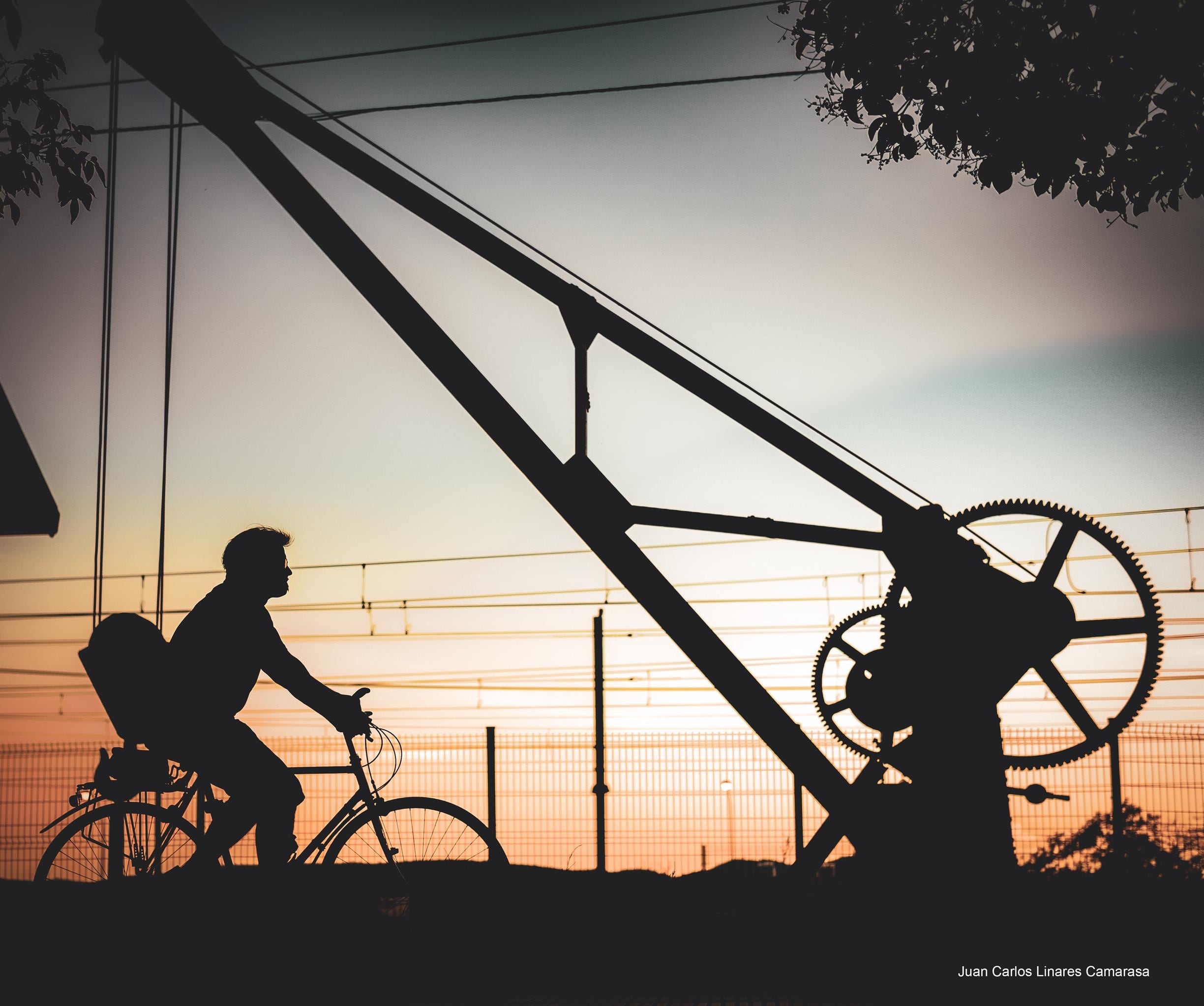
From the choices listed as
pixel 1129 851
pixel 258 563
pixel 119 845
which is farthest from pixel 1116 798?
pixel 119 845

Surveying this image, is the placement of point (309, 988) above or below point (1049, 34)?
below

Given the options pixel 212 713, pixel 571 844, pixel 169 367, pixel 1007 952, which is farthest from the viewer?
→ pixel 571 844

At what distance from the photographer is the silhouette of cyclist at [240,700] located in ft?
13.7

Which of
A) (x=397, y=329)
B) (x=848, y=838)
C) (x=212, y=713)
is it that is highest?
(x=397, y=329)

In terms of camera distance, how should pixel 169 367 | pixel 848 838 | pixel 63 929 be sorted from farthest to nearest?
1. pixel 169 367
2. pixel 63 929
3. pixel 848 838

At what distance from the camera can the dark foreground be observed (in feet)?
12.0

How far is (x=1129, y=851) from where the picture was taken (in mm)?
7180

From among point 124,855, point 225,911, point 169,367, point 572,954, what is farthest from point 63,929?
point 169,367

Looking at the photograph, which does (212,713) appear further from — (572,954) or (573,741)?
(573,741)

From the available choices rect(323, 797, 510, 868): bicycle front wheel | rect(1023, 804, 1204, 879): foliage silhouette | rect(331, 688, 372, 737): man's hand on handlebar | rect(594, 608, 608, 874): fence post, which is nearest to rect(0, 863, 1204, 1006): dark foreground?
rect(323, 797, 510, 868): bicycle front wheel

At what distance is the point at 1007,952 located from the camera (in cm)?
355

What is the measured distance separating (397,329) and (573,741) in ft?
16.2

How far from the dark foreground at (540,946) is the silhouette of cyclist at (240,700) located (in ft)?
0.84

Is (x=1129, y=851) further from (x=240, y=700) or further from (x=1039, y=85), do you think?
(x=240, y=700)
